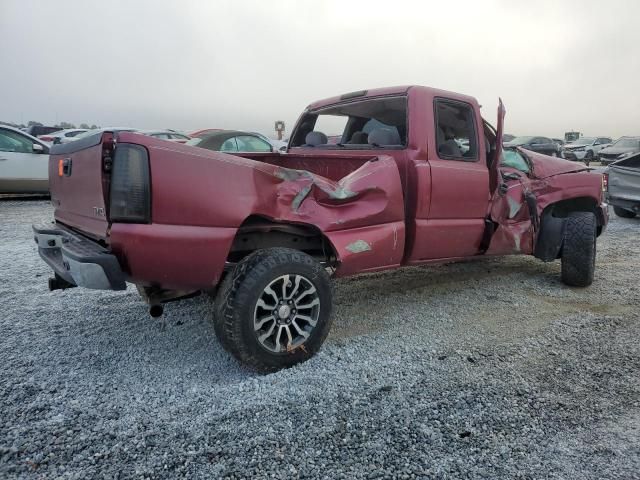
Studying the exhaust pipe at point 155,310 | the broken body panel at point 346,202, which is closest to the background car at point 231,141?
the broken body panel at point 346,202

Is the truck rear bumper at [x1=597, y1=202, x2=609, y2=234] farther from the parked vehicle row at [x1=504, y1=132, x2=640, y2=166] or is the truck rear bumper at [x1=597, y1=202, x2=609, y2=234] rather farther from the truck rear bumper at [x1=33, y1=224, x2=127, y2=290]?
the parked vehicle row at [x1=504, y1=132, x2=640, y2=166]

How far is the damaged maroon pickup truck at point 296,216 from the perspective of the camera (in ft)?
8.20

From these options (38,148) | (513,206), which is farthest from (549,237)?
(38,148)

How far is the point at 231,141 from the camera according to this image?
10.9 m

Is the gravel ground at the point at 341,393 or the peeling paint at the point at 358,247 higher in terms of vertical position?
the peeling paint at the point at 358,247

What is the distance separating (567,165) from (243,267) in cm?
404

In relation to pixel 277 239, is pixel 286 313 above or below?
below

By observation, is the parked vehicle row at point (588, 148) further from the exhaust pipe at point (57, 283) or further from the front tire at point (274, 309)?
the exhaust pipe at point (57, 283)

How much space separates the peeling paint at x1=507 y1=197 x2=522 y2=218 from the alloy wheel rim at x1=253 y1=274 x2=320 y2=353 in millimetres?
2405

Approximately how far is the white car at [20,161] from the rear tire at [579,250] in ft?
30.3

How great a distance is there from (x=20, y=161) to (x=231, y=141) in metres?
4.22

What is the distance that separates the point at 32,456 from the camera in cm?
210

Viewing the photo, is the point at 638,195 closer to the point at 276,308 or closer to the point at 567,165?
the point at 567,165

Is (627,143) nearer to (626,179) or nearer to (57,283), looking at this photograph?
(626,179)
